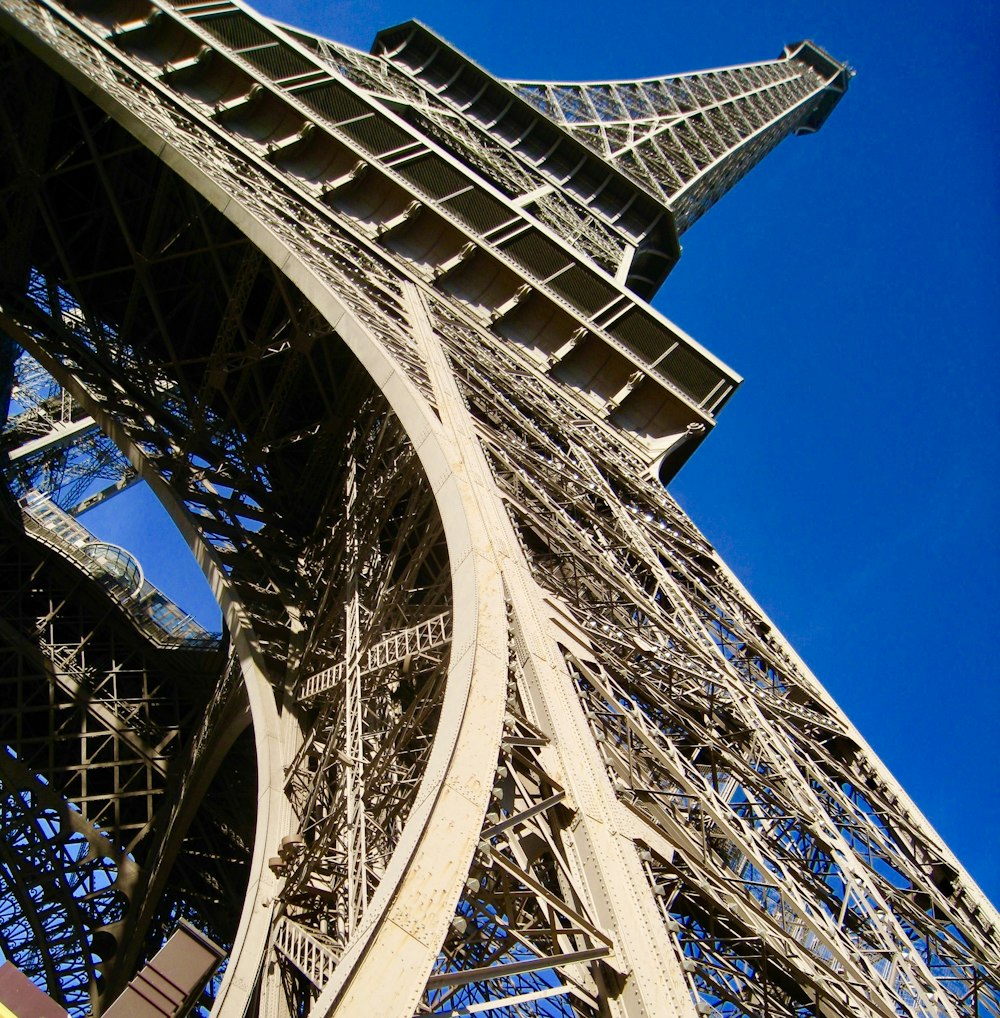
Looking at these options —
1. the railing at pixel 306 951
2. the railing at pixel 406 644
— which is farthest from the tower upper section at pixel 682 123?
the railing at pixel 306 951

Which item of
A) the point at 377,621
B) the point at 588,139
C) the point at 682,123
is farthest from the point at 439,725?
the point at 682,123

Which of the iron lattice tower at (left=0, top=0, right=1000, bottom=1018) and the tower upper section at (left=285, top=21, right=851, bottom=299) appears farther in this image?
the tower upper section at (left=285, top=21, right=851, bottom=299)

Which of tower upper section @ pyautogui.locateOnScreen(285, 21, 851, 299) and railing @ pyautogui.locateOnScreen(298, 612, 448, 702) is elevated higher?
tower upper section @ pyautogui.locateOnScreen(285, 21, 851, 299)

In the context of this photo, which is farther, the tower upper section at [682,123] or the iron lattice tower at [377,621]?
the tower upper section at [682,123]

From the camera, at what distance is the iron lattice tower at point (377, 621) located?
6625mm

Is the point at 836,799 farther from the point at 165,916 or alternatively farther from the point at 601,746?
the point at 165,916

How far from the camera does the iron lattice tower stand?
6625mm

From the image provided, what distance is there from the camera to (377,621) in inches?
432

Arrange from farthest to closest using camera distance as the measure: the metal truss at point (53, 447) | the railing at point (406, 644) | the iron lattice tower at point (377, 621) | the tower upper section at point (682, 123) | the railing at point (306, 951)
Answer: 1. the tower upper section at point (682, 123)
2. the metal truss at point (53, 447)
3. the railing at point (406, 644)
4. the railing at point (306, 951)
5. the iron lattice tower at point (377, 621)

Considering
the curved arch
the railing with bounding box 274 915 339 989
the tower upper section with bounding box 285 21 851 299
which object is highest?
the tower upper section with bounding box 285 21 851 299

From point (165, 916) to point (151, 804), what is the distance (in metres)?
2.23

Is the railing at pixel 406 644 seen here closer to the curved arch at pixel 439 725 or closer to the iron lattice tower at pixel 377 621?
the iron lattice tower at pixel 377 621

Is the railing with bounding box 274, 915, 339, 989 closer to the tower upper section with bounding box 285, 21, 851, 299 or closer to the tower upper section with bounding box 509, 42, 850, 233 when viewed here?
the tower upper section with bounding box 285, 21, 851, 299

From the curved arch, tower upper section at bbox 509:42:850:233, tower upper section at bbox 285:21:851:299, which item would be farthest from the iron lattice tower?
tower upper section at bbox 509:42:850:233
